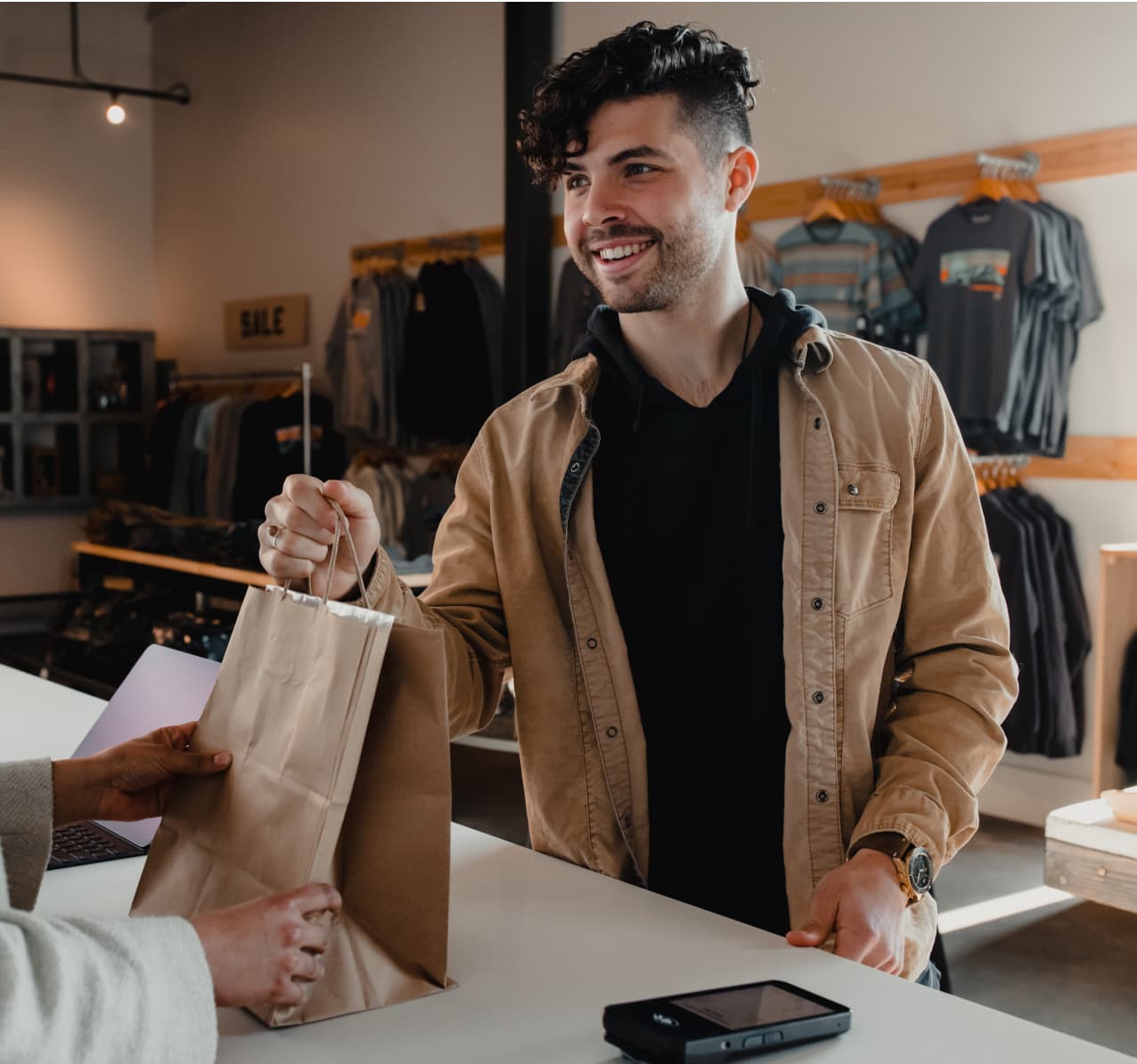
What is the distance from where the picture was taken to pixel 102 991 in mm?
833

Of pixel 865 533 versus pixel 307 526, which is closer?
pixel 307 526

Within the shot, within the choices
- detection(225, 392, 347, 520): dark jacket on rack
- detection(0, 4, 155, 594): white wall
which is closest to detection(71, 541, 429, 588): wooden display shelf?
detection(225, 392, 347, 520): dark jacket on rack

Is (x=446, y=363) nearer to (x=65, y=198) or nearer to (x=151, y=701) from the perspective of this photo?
(x=65, y=198)

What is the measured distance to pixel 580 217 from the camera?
66.5 inches

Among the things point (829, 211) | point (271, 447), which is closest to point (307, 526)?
point (829, 211)

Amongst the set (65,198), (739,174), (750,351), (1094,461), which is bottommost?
(1094,461)

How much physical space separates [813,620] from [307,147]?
705 centimetres

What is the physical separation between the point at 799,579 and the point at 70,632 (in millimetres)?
5507

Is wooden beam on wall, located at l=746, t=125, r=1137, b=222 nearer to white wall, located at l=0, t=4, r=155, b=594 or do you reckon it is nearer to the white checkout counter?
Result: the white checkout counter

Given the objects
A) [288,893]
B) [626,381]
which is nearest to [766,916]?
[626,381]

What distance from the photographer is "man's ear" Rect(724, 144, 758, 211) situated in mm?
1770

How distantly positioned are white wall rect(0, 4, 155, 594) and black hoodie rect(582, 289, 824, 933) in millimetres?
7846

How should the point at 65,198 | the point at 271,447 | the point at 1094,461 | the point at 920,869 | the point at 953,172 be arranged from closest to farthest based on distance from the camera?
1. the point at 920,869
2. the point at 1094,461
3. the point at 953,172
4. the point at 271,447
5. the point at 65,198

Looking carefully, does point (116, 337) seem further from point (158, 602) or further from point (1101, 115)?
point (1101, 115)
